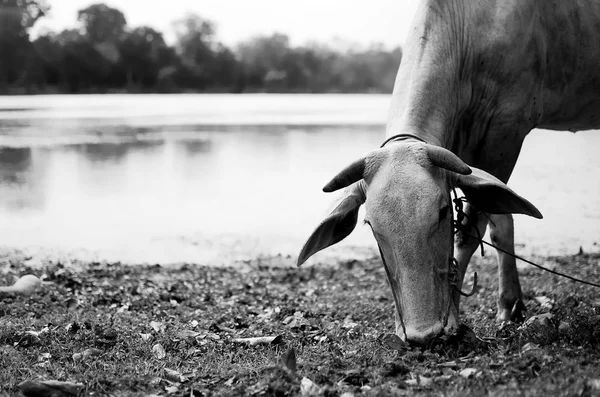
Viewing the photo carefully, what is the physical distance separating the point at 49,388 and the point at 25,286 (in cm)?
354

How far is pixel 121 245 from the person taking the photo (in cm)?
1302

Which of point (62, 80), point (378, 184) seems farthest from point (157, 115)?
point (378, 184)

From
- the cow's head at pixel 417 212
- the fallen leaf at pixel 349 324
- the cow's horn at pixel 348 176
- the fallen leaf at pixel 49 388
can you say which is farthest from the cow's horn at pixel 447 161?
the fallen leaf at pixel 49 388

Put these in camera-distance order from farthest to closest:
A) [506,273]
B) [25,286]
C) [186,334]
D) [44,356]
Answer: [25,286]
[506,273]
[186,334]
[44,356]

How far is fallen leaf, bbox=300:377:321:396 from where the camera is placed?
179 inches

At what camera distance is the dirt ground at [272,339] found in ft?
15.4

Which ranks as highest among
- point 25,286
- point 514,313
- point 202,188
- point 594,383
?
point 594,383

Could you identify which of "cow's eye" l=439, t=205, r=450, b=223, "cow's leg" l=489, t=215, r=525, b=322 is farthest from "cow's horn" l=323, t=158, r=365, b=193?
"cow's leg" l=489, t=215, r=525, b=322

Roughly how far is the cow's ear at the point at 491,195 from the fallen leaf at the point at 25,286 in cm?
477

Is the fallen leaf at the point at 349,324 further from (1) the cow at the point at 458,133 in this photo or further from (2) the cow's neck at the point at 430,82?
(2) the cow's neck at the point at 430,82

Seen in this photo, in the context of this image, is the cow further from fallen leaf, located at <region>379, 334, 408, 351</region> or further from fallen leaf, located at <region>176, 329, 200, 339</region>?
fallen leaf, located at <region>176, 329, 200, 339</region>

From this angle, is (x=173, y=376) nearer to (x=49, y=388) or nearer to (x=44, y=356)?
(x=49, y=388)

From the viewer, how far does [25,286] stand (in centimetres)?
824

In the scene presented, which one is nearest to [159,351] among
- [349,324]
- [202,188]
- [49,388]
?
[49,388]
